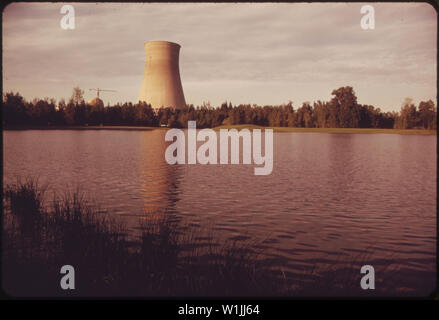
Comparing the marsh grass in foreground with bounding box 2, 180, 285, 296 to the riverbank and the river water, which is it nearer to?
the river water

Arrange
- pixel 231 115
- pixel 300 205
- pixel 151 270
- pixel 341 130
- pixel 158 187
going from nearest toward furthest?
pixel 151 270
pixel 300 205
pixel 158 187
pixel 341 130
pixel 231 115

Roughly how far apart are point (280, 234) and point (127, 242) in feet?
11.8

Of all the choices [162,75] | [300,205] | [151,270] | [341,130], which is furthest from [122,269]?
[341,130]

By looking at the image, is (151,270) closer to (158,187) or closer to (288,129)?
(158,187)

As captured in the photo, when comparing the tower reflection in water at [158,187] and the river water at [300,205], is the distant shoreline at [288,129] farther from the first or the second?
the tower reflection in water at [158,187]

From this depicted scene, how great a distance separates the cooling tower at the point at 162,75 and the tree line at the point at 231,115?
18991 mm

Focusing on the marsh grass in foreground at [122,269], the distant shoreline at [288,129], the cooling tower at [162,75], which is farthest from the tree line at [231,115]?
the marsh grass in foreground at [122,269]

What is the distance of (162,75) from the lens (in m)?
56.5

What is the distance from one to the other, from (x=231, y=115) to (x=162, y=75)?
37.6 meters

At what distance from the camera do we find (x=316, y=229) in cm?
924

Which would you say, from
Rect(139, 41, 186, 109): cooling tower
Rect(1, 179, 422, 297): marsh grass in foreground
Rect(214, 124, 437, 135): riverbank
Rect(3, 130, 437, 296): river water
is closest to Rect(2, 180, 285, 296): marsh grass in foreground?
Rect(1, 179, 422, 297): marsh grass in foreground
